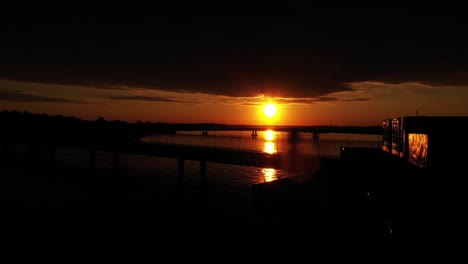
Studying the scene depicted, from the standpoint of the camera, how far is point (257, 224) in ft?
73.9

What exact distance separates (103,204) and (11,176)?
93.0 ft

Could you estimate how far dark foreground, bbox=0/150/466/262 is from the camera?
1289 cm

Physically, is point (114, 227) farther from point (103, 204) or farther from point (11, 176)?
point (11, 176)

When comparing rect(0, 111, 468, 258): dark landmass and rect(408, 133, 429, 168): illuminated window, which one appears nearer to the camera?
rect(0, 111, 468, 258): dark landmass

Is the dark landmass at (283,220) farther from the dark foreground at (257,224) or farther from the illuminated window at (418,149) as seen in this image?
the illuminated window at (418,149)

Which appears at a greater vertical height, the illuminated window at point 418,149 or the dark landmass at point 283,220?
the illuminated window at point 418,149

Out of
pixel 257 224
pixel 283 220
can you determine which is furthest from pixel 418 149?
pixel 257 224

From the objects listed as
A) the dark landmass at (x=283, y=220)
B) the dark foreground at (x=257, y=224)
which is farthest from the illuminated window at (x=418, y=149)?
the dark foreground at (x=257, y=224)

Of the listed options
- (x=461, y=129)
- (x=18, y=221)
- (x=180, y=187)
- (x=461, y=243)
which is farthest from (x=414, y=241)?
Result: (x=180, y=187)

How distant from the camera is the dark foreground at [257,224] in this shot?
12891 mm

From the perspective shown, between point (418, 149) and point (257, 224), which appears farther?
point (257, 224)

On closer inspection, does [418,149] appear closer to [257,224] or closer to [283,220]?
[283,220]

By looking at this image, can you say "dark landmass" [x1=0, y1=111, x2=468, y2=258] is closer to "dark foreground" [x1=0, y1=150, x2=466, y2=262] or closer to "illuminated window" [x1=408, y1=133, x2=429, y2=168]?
"dark foreground" [x1=0, y1=150, x2=466, y2=262]

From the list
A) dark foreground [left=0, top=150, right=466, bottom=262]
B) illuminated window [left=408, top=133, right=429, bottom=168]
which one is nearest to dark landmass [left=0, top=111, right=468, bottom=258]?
dark foreground [left=0, top=150, right=466, bottom=262]
